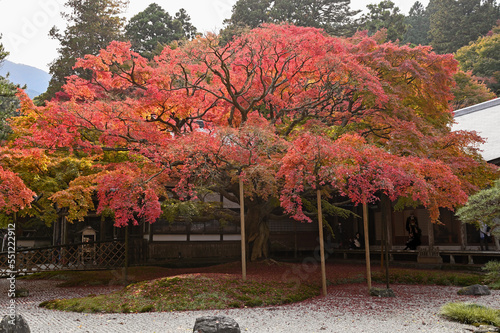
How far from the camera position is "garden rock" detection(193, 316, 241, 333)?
545 centimetres

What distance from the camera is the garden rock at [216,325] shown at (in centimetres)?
545

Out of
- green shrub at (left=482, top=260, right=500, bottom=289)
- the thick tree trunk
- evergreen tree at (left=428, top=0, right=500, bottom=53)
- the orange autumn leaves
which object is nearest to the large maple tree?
the orange autumn leaves

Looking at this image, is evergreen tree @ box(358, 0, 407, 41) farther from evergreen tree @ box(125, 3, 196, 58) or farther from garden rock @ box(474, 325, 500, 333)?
garden rock @ box(474, 325, 500, 333)

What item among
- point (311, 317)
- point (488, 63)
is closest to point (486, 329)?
point (311, 317)

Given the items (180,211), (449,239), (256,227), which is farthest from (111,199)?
(449,239)

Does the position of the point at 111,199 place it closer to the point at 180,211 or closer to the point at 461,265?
the point at 180,211

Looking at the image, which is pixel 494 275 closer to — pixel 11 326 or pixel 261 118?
pixel 261 118

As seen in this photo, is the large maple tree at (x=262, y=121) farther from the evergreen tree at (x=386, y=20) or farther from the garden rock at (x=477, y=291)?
the evergreen tree at (x=386, y=20)

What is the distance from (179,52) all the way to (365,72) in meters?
4.80

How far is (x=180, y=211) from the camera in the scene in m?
12.8

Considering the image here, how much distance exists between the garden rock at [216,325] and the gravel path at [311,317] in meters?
0.91

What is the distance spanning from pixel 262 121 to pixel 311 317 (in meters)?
5.85

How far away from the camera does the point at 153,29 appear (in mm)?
34375

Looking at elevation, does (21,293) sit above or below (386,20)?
below
